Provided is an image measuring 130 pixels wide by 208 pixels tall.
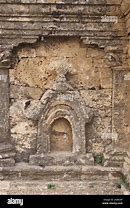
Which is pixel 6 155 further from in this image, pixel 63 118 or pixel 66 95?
pixel 66 95

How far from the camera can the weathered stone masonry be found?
698 centimetres

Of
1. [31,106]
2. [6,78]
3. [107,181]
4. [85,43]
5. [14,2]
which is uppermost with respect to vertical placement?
[14,2]

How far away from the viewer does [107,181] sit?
699cm

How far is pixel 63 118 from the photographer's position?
7281 millimetres

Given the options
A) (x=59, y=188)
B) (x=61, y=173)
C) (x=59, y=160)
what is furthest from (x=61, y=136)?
(x=59, y=188)

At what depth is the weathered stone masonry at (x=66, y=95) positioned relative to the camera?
22.9ft

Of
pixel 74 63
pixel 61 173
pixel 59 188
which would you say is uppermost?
pixel 74 63

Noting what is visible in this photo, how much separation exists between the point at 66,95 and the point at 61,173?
1.53 metres

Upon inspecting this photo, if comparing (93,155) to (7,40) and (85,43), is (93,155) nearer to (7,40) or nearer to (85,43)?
(85,43)

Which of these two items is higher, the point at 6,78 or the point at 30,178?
the point at 6,78

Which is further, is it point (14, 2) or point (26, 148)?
point (26, 148)

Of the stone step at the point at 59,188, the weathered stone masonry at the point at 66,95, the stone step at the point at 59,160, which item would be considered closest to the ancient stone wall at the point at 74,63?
the weathered stone masonry at the point at 66,95

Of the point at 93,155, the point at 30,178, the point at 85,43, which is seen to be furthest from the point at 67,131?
the point at 85,43

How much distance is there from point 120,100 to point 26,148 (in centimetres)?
212
